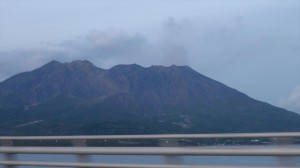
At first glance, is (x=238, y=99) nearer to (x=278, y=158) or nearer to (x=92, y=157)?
(x=92, y=157)

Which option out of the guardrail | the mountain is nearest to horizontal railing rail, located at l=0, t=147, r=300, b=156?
the guardrail

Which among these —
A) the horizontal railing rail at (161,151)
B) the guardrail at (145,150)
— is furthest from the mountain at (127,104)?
the horizontal railing rail at (161,151)

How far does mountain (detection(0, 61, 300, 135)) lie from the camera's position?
59.6 feet

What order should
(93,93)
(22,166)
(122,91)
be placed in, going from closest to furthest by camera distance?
1. (22,166)
2. (122,91)
3. (93,93)

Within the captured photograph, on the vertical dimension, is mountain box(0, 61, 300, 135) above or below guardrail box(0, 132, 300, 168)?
above

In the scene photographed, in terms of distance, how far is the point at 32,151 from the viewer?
11.5m

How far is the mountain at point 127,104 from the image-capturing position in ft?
59.6

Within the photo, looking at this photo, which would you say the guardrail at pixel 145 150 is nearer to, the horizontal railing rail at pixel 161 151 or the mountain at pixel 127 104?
the horizontal railing rail at pixel 161 151

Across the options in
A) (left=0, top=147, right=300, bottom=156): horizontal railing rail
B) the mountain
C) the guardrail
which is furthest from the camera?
the mountain

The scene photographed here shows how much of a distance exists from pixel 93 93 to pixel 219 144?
87.9ft

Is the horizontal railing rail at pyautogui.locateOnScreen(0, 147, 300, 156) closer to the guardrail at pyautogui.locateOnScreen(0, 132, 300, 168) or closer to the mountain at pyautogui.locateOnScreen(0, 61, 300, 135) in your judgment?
the guardrail at pyautogui.locateOnScreen(0, 132, 300, 168)

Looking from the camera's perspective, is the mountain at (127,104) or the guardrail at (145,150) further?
the mountain at (127,104)

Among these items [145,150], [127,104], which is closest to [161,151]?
[145,150]

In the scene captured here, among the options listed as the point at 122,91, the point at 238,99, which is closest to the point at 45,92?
the point at 122,91
